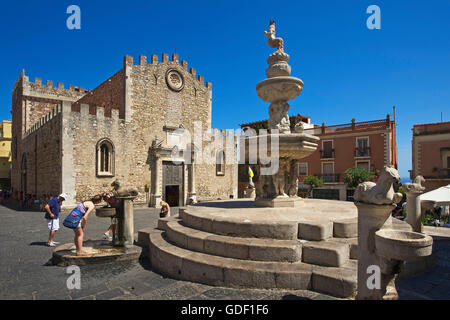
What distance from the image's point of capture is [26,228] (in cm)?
998

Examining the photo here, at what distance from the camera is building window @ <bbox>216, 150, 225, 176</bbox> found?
22.8m

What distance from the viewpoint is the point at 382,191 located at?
2705 millimetres

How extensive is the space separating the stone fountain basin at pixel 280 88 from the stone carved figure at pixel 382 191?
4297mm

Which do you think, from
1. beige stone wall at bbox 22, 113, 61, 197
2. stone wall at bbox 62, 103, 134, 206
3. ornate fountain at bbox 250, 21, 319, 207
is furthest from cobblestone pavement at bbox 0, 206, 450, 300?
beige stone wall at bbox 22, 113, 61, 197

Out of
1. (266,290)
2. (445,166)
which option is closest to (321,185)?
(445,166)

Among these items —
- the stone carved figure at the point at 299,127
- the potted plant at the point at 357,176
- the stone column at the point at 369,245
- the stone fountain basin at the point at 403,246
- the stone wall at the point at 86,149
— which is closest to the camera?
the stone fountain basin at the point at 403,246

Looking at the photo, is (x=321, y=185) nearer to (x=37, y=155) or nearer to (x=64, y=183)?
(x=64, y=183)

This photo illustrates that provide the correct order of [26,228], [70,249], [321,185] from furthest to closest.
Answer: [321,185]
[26,228]
[70,249]

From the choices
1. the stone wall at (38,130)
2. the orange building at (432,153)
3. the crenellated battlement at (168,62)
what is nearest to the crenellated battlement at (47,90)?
the stone wall at (38,130)

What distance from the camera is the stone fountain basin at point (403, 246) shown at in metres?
2.33

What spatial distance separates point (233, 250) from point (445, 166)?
25402 millimetres

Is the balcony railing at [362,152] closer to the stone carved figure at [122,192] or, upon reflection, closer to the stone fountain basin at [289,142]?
the stone fountain basin at [289,142]

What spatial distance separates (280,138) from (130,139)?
45.3ft

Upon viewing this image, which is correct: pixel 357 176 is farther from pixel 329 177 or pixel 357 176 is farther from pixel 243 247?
pixel 243 247
